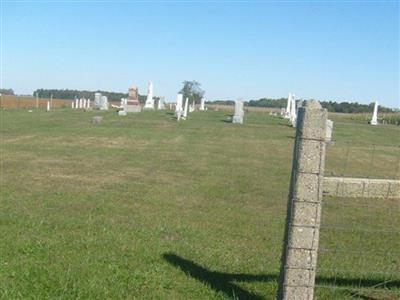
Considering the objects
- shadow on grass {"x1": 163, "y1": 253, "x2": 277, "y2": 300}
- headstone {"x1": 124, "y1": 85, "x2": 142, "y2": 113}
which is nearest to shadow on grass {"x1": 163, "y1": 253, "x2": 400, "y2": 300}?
shadow on grass {"x1": 163, "y1": 253, "x2": 277, "y2": 300}

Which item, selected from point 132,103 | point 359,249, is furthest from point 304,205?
point 132,103

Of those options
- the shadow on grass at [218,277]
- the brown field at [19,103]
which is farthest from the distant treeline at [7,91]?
the shadow on grass at [218,277]

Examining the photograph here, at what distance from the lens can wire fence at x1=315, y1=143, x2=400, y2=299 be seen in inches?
191

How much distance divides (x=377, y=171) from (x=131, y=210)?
380 inches

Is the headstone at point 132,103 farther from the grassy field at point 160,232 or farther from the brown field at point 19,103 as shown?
the grassy field at point 160,232

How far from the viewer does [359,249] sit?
6.57 metres

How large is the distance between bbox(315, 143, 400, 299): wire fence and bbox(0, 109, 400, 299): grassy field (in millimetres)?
21

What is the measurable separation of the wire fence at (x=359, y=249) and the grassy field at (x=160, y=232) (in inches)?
0.8

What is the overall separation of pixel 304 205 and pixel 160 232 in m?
3.08

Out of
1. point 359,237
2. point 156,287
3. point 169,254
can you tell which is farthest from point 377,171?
point 156,287

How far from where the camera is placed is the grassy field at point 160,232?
15.5 ft

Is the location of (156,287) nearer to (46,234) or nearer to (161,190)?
(46,234)

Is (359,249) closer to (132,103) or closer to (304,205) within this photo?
(304,205)

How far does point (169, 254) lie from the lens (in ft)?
18.5
